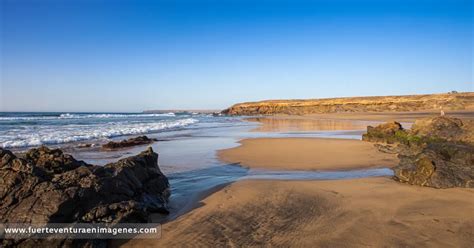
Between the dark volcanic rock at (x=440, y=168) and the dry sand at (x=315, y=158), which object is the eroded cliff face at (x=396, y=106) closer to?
the dry sand at (x=315, y=158)

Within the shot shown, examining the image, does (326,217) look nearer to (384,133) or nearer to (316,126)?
(384,133)

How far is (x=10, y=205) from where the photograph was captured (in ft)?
13.8

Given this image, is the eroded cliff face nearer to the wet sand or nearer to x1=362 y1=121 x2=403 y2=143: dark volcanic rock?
x1=362 y1=121 x2=403 y2=143: dark volcanic rock

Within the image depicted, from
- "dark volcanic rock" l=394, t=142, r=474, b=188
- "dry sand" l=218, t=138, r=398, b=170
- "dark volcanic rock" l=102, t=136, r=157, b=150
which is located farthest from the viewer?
"dark volcanic rock" l=102, t=136, r=157, b=150

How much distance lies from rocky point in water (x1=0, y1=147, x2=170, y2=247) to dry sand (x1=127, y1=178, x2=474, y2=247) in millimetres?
576

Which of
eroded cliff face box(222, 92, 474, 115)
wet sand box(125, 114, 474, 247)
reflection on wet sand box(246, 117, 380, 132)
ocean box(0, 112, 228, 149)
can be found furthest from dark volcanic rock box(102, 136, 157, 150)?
eroded cliff face box(222, 92, 474, 115)

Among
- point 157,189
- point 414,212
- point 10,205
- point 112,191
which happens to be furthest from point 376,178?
point 10,205

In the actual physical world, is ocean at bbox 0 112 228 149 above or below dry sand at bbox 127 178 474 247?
above

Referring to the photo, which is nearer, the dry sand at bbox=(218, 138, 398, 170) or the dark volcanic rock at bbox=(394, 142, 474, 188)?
the dark volcanic rock at bbox=(394, 142, 474, 188)

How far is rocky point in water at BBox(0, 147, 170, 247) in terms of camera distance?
4.04 meters

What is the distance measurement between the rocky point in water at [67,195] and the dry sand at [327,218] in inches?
22.7

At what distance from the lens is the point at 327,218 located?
5117mm

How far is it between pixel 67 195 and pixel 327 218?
3.73m

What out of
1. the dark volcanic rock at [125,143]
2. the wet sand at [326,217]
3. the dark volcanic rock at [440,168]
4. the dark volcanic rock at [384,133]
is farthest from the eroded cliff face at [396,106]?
the wet sand at [326,217]
